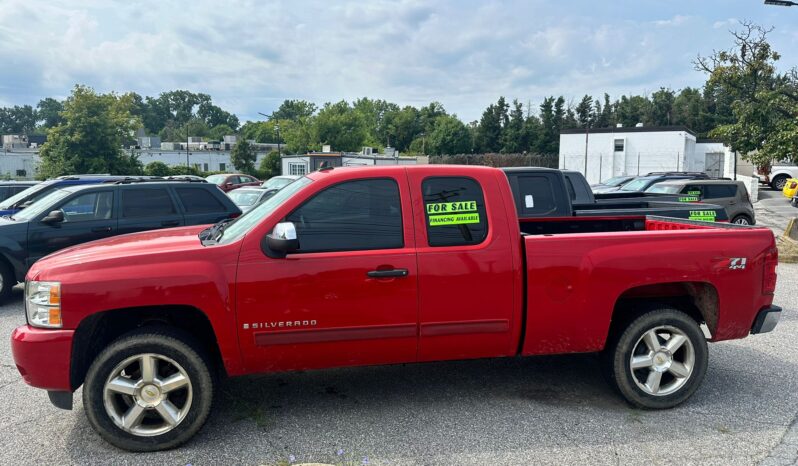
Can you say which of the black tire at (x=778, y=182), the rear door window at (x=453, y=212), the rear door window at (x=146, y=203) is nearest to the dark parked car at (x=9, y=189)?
the rear door window at (x=146, y=203)

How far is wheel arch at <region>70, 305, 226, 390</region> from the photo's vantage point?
3.70 m

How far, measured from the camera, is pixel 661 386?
4379 mm

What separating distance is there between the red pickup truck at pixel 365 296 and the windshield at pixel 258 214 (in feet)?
0.09

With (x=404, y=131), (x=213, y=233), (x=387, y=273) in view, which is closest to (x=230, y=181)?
(x=213, y=233)

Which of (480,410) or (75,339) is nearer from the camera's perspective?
(75,339)

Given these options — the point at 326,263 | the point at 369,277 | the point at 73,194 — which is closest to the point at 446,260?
the point at 369,277

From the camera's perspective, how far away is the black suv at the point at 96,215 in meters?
7.83

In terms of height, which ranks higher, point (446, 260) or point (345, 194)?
point (345, 194)

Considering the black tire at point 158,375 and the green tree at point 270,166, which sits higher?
the green tree at point 270,166

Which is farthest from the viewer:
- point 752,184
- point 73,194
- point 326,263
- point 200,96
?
point 200,96

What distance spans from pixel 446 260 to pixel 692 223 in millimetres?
2685

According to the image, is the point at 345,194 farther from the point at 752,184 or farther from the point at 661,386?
the point at 752,184

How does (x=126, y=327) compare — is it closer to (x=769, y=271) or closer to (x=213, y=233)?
(x=213, y=233)

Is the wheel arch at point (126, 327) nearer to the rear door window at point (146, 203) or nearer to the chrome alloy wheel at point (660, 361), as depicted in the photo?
the chrome alloy wheel at point (660, 361)
